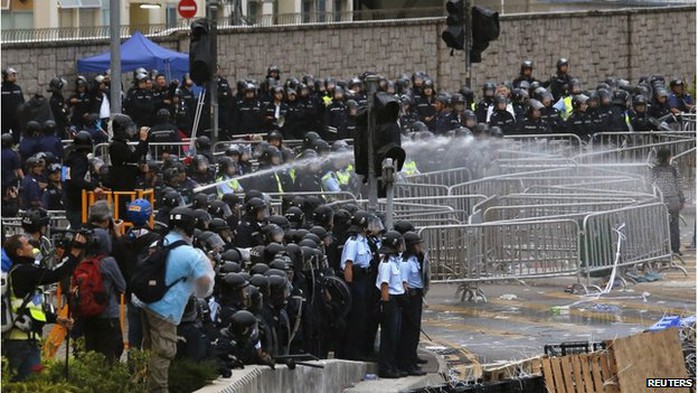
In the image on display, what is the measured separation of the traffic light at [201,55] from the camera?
28109mm

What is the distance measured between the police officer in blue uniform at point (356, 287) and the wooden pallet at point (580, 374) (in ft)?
12.6

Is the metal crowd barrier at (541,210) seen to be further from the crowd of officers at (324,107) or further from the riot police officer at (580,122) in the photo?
the riot police officer at (580,122)

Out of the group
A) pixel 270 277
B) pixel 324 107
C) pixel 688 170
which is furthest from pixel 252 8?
pixel 270 277

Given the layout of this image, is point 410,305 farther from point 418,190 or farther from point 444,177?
point 444,177

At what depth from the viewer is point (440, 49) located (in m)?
43.8

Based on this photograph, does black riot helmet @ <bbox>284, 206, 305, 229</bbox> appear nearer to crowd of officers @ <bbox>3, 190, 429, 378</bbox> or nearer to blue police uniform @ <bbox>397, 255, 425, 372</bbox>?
crowd of officers @ <bbox>3, 190, 429, 378</bbox>

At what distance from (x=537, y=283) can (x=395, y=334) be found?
6.55 metres

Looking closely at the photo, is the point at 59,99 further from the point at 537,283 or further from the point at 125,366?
the point at 125,366

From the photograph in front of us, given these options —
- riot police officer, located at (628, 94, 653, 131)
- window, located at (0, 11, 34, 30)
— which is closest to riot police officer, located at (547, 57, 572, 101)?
riot police officer, located at (628, 94, 653, 131)

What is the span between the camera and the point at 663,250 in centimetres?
2661

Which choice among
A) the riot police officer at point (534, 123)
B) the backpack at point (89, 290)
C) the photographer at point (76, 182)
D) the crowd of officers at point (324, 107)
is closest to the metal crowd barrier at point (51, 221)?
the photographer at point (76, 182)

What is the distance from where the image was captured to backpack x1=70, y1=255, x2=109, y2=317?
52.5ft

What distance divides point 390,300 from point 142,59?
17229 millimetres

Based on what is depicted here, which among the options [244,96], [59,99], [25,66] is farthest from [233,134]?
[25,66]
